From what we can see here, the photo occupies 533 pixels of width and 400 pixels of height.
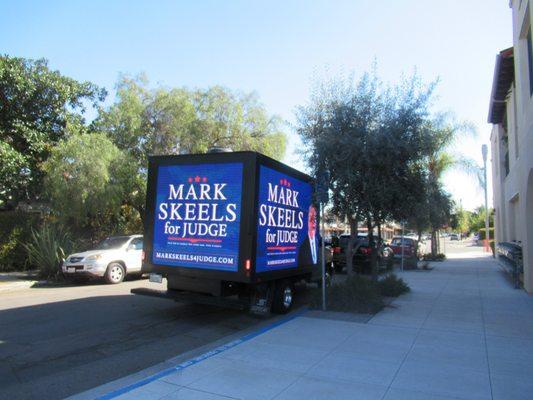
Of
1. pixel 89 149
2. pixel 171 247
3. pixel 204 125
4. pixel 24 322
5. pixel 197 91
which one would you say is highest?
pixel 197 91

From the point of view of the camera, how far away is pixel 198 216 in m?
8.25

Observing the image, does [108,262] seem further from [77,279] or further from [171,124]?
[171,124]

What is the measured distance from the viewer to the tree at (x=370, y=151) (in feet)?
32.5

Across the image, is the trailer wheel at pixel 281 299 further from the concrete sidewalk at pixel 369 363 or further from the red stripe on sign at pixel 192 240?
the red stripe on sign at pixel 192 240

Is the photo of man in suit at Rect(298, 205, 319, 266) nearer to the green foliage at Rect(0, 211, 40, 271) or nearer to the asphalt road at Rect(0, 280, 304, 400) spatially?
the asphalt road at Rect(0, 280, 304, 400)

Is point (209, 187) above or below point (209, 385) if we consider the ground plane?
above

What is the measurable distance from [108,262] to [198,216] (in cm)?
718

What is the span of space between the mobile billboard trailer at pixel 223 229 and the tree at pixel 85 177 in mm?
7764

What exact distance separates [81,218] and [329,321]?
38.7 feet

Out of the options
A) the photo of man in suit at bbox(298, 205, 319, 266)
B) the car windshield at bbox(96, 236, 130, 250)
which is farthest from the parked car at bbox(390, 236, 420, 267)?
the car windshield at bbox(96, 236, 130, 250)

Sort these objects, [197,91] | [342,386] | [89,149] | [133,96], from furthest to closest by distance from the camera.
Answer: [197,91]
[133,96]
[89,149]
[342,386]

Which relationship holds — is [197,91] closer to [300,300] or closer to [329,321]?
[300,300]

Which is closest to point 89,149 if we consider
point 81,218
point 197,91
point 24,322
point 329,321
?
point 81,218

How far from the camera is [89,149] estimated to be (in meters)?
15.8
